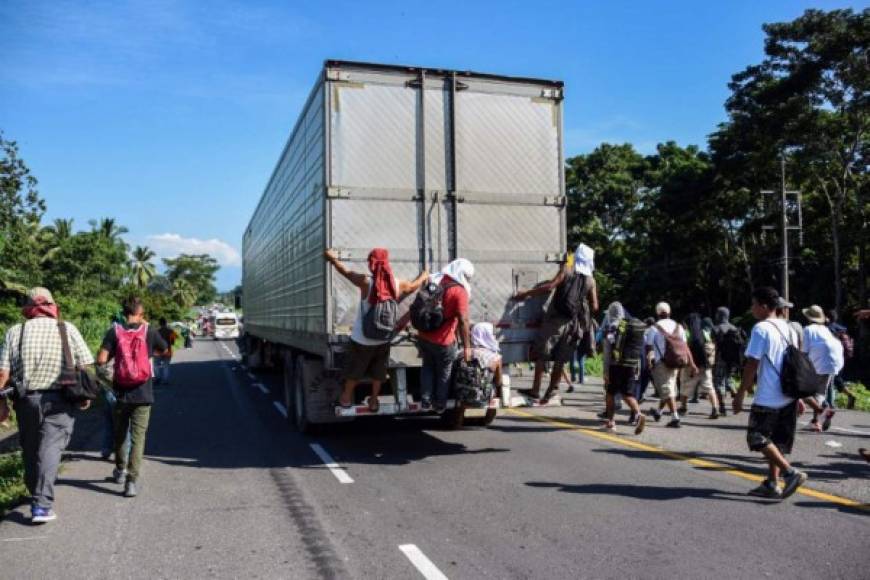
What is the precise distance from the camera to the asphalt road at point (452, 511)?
4.91m

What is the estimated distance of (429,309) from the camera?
7598 mm

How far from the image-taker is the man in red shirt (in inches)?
301

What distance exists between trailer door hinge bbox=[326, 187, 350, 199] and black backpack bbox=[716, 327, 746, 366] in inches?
278

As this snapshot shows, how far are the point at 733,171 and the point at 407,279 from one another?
28.0 metres

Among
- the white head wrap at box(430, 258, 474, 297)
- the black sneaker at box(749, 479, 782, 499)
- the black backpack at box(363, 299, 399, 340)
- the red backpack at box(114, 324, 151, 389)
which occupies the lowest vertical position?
the black sneaker at box(749, 479, 782, 499)

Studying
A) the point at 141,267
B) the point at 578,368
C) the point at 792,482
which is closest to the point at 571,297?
the point at 792,482

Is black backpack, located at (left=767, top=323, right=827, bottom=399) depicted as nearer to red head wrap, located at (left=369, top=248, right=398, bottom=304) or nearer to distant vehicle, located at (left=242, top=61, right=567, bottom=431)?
distant vehicle, located at (left=242, top=61, right=567, bottom=431)

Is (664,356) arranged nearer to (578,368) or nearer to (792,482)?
(792,482)

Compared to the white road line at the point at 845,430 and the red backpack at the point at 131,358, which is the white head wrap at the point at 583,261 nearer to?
the white road line at the point at 845,430

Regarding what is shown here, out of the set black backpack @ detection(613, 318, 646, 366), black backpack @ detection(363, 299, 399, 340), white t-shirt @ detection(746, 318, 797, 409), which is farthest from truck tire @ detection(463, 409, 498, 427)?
white t-shirt @ detection(746, 318, 797, 409)

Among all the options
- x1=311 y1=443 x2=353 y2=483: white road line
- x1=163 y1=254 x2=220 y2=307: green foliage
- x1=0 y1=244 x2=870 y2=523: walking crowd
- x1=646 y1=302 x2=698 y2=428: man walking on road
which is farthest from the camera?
x1=163 y1=254 x2=220 y2=307: green foliage

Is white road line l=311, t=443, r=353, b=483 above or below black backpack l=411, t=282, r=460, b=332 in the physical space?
below

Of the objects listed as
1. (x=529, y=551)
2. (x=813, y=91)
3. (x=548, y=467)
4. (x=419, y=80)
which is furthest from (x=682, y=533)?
(x=813, y=91)

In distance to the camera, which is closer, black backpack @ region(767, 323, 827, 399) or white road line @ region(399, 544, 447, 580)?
white road line @ region(399, 544, 447, 580)
